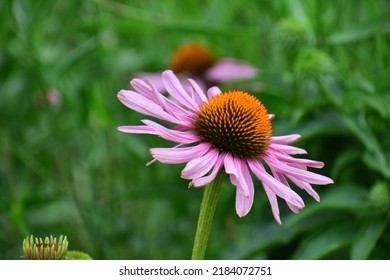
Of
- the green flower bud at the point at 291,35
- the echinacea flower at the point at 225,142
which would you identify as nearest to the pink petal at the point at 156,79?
the green flower bud at the point at 291,35

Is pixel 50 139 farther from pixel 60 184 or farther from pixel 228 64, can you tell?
pixel 228 64

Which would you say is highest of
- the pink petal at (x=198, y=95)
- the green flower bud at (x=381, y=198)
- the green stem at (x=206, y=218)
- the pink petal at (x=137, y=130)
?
the green flower bud at (x=381, y=198)

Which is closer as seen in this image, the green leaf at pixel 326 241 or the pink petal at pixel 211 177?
the pink petal at pixel 211 177

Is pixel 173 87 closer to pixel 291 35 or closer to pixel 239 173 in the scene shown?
pixel 239 173

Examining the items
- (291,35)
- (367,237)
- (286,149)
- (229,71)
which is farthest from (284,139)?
(229,71)

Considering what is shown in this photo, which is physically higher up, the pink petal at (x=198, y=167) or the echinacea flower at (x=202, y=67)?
the echinacea flower at (x=202, y=67)

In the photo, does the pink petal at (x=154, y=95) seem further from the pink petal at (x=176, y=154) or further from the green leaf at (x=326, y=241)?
the green leaf at (x=326, y=241)

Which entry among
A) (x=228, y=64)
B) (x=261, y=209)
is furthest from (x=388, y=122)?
(x=228, y=64)
